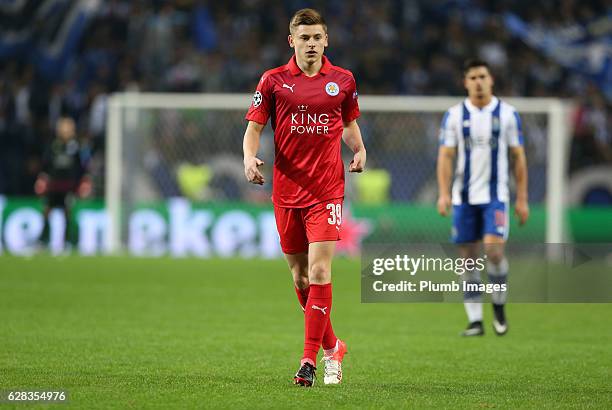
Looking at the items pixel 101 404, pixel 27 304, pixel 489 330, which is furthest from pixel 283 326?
pixel 101 404

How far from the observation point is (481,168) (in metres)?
9.92

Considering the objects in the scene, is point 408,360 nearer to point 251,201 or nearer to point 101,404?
point 101,404

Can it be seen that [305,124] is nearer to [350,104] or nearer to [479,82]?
[350,104]

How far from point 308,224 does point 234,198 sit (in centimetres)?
1205

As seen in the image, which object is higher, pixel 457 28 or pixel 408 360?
pixel 457 28

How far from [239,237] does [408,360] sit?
10.4 meters

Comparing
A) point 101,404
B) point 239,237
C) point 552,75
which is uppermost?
point 552,75

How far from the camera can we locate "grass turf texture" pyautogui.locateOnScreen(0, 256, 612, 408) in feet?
20.8

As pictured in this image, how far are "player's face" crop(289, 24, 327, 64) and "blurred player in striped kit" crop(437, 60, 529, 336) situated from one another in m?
3.38

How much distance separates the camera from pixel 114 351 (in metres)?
8.18

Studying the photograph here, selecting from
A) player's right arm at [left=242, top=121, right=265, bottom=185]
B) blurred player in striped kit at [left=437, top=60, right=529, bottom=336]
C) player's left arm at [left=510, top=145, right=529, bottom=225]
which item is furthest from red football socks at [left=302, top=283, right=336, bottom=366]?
player's left arm at [left=510, top=145, right=529, bottom=225]

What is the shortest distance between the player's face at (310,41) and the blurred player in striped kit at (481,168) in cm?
338

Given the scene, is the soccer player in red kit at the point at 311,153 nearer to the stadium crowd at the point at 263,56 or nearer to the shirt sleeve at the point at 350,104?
the shirt sleeve at the point at 350,104

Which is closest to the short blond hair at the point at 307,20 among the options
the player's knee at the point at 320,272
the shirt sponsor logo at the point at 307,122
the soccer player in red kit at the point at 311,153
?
the soccer player in red kit at the point at 311,153
